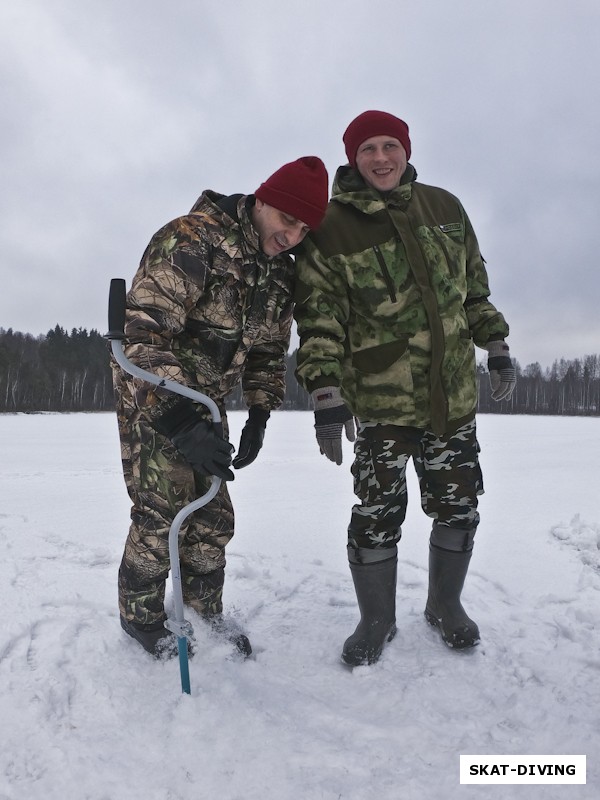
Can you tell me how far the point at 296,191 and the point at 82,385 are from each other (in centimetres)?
5589

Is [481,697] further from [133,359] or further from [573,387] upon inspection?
[573,387]

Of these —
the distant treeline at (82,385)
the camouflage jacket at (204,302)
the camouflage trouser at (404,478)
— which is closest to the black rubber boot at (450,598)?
the camouflage trouser at (404,478)

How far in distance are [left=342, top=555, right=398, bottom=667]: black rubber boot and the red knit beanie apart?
187 centimetres

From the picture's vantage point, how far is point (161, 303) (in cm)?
199

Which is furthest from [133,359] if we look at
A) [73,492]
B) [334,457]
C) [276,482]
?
[276,482]

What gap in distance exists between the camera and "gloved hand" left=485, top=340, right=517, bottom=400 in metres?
2.64

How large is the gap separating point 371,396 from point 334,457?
12.6 inches

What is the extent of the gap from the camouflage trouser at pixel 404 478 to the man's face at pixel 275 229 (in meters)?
0.86

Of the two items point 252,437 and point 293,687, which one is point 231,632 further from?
point 252,437

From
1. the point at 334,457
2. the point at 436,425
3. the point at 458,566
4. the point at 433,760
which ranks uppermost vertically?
the point at 436,425

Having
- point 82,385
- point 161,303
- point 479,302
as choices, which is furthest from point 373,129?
point 82,385

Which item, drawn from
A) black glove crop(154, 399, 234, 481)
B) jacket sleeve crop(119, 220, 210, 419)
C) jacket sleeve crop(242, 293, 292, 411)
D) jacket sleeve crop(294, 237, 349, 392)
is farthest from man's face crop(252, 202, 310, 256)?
black glove crop(154, 399, 234, 481)

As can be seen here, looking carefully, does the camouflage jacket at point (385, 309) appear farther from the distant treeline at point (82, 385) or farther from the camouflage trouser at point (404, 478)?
the distant treeline at point (82, 385)

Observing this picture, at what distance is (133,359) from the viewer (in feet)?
6.40
